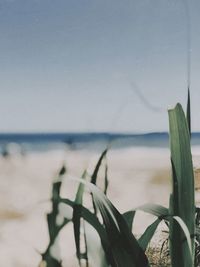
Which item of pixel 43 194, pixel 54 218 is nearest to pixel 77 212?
pixel 54 218

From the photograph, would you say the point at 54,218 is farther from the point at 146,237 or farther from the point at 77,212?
the point at 146,237

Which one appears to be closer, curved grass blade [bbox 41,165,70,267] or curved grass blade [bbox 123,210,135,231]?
curved grass blade [bbox 41,165,70,267]

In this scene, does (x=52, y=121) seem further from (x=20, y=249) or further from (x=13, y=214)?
(x=20, y=249)

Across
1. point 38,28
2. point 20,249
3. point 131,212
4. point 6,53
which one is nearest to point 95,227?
point 131,212

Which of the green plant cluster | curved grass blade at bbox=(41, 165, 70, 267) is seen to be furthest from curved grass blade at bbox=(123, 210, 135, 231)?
curved grass blade at bbox=(41, 165, 70, 267)

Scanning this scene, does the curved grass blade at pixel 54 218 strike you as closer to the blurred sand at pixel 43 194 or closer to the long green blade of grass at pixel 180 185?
the blurred sand at pixel 43 194

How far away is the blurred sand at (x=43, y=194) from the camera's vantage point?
26.0 inches

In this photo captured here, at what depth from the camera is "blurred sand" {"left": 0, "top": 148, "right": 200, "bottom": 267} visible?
0.66 metres

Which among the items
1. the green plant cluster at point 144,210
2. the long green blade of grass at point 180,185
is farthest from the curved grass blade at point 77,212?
the long green blade of grass at point 180,185

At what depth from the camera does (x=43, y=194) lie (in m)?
4.87

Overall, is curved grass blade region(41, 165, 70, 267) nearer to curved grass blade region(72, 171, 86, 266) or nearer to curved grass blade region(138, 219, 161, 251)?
curved grass blade region(72, 171, 86, 266)

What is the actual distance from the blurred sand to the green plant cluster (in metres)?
0.02

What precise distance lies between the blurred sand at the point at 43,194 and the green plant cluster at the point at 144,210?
0.06ft

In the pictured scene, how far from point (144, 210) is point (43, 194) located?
172 inches
